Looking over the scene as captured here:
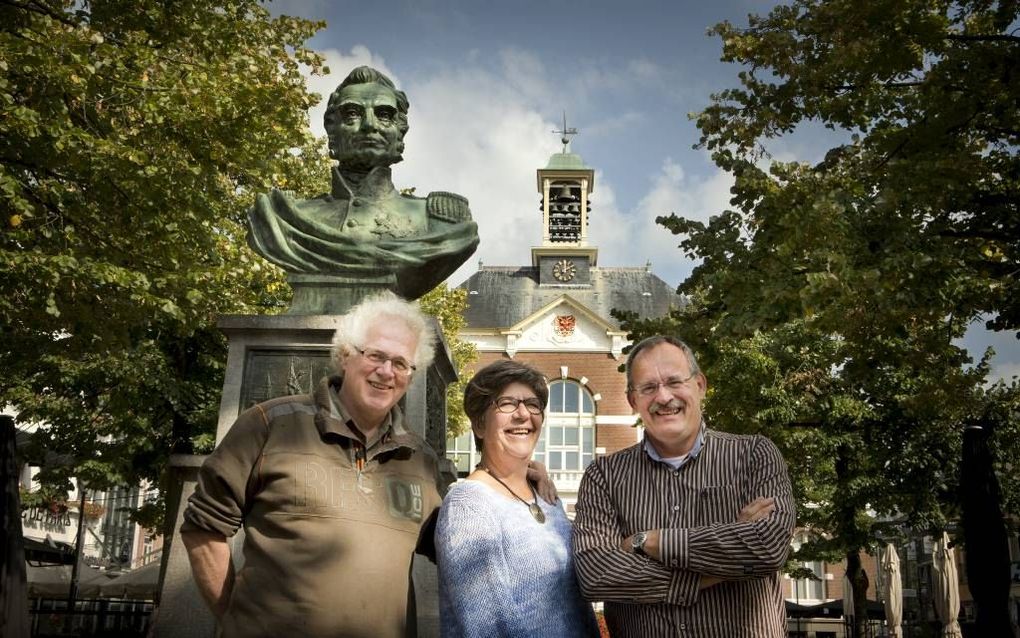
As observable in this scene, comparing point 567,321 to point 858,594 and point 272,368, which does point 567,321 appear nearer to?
point 858,594

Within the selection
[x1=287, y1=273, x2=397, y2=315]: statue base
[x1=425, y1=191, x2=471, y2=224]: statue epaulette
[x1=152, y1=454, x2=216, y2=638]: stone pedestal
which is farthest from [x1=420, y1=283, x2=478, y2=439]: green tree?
[x1=152, y1=454, x2=216, y2=638]: stone pedestal

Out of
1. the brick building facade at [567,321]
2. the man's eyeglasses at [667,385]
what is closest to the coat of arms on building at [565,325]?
the brick building facade at [567,321]

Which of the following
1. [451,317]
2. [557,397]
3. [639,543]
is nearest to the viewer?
[639,543]

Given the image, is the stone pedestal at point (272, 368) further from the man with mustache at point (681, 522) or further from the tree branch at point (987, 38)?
the tree branch at point (987, 38)

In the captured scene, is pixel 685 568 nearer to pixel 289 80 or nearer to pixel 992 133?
pixel 992 133

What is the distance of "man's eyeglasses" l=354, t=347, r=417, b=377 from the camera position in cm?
278

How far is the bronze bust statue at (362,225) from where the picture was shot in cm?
507

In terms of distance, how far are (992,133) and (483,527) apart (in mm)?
10729

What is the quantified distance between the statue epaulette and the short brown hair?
8.50ft

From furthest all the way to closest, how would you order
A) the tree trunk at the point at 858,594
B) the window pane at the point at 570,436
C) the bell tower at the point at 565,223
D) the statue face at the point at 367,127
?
1. the bell tower at the point at 565,223
2. the window pane at the point at 570,436
3. the tree trunk at the point at 858,594
4. the statue face at the point at 367,127

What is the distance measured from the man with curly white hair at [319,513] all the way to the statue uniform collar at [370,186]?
2.65m

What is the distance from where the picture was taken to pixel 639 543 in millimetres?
2656

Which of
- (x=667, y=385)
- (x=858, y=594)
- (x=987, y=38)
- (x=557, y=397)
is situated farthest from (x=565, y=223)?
(x=667, y=385)

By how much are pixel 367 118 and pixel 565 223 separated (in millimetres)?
35786
